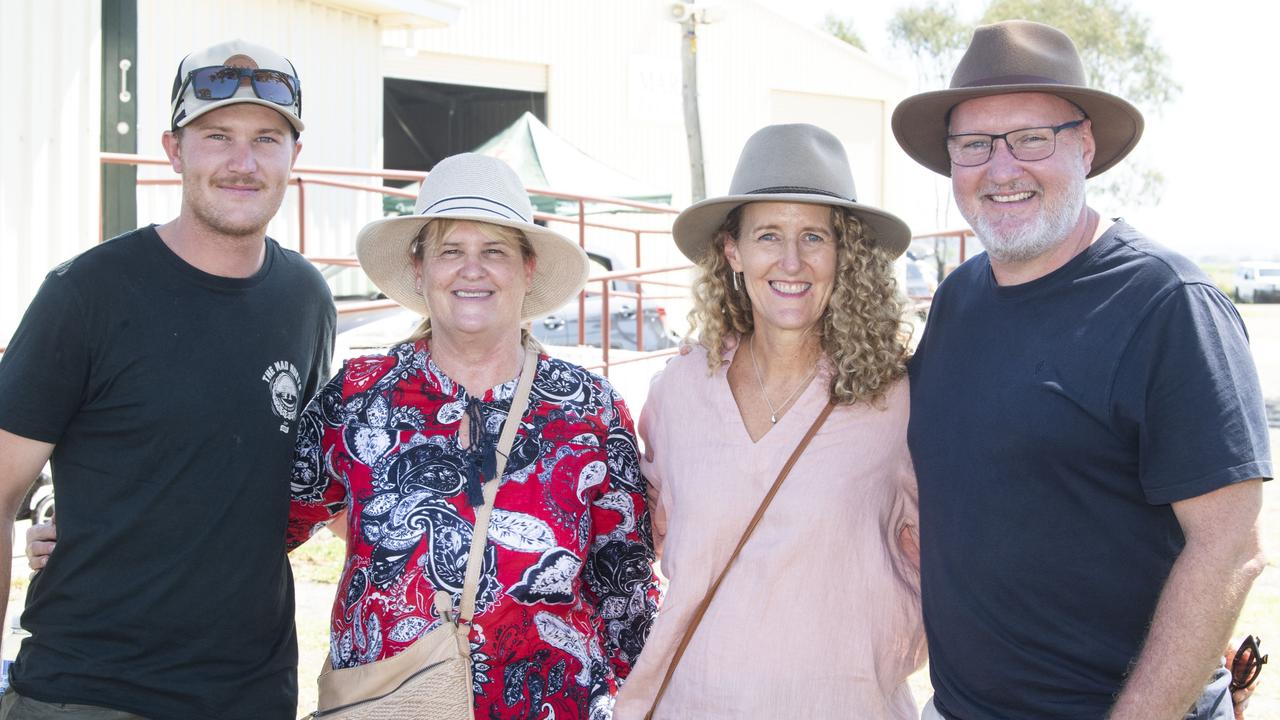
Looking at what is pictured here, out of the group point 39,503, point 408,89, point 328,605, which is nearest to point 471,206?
point 328,605

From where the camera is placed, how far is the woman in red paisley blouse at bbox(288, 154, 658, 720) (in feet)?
8.72

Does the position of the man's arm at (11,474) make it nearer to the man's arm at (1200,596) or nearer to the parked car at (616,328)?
the man's arm at (1200,596)

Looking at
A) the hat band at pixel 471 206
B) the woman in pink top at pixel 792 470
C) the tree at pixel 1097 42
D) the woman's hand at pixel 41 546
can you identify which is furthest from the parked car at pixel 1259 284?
the woman's hand at pixel 41 546

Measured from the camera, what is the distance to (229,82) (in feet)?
9.57

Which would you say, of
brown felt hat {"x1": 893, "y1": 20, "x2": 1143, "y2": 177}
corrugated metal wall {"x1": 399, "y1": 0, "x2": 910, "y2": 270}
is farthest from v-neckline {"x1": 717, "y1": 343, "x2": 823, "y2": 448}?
corrugated metal wall {"x1": 399, "y1": 0, "x2": 910, "y2": 270}

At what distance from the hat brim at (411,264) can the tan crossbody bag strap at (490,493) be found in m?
0.39

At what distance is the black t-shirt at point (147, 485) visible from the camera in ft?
8.42

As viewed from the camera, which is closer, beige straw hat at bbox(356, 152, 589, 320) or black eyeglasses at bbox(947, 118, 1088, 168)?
black eyeglasses at bbox(947, 118, 1088, 168)

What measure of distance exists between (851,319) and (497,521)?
98 centimetres

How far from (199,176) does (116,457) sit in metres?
0.72

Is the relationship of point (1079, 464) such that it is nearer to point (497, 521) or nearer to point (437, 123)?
point (497, 521)

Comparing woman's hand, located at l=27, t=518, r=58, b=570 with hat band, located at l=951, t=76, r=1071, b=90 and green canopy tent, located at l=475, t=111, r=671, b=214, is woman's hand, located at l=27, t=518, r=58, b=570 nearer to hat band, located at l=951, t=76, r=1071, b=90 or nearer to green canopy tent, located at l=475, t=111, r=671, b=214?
hat band, located at l=951, t=76, r=1071, b=90

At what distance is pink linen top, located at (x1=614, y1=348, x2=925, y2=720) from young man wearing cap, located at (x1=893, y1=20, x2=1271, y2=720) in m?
0.12

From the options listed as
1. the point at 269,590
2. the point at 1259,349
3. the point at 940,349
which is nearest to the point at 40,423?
the point at 269,590
